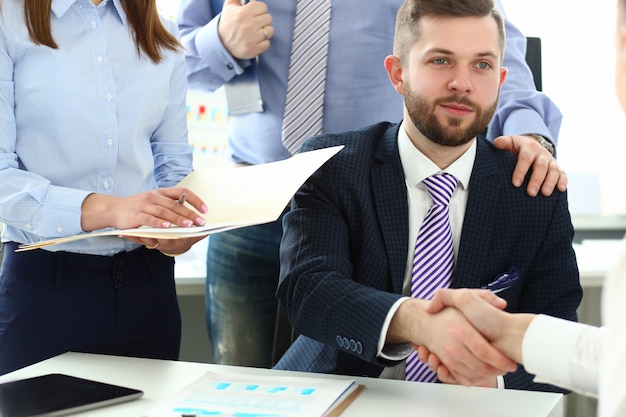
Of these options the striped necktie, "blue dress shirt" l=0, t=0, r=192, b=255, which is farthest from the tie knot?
"blue dress shirt" l=0, t=0, r=192, b=255

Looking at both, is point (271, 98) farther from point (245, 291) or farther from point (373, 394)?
point (373, 394)

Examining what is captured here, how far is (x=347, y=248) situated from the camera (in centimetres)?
183

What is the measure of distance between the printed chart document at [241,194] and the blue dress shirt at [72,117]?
13 centimetres

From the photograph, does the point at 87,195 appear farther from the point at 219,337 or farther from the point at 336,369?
the point at 219,337

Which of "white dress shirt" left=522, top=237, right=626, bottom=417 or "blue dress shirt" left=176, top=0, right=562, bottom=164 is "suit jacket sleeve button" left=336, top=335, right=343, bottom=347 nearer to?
"white dress shirt" left=522, top=237, right=626, bottom=417

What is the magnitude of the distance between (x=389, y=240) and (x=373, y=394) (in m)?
0.44

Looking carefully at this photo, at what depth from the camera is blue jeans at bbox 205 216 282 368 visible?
2.29 metres

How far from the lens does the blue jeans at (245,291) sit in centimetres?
229

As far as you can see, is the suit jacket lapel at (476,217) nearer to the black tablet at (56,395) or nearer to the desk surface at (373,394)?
the desk surface at (373,394)

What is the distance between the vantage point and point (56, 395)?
1391 mm

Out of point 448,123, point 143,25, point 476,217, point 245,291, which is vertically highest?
point 143,25

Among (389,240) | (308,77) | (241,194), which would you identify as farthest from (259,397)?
(308,77)

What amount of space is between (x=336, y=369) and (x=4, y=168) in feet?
2.54

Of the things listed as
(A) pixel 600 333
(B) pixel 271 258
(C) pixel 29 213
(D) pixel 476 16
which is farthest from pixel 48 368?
(D) pixel 476 16
